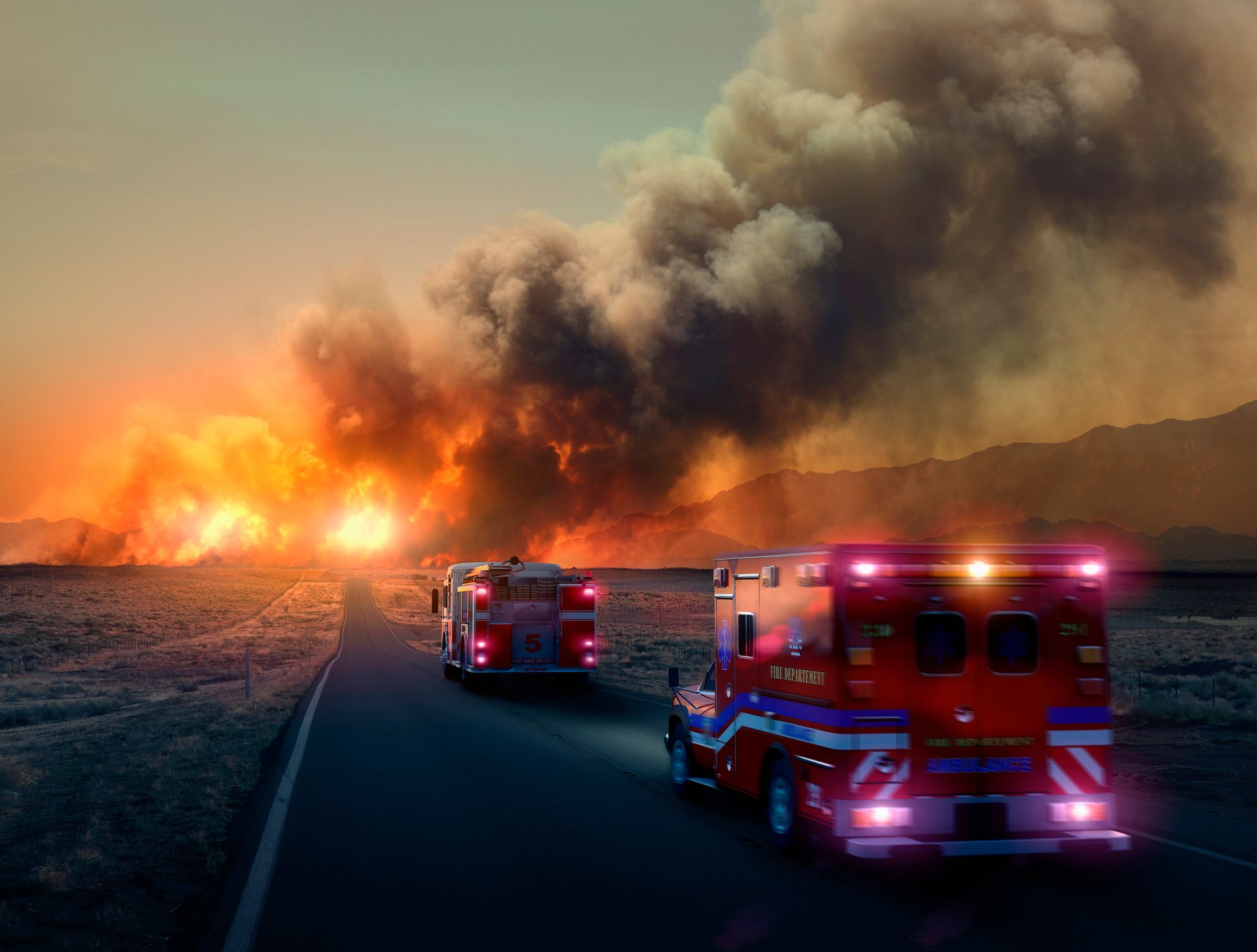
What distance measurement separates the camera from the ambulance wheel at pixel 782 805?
321 inches

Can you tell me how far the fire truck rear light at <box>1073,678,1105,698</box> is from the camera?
25.5 ft

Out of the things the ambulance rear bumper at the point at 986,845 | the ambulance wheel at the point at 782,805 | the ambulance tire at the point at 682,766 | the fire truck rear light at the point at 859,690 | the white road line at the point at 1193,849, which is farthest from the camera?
the ambulance tire at the point at 682,766

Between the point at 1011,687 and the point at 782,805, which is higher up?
the point at 1011,687

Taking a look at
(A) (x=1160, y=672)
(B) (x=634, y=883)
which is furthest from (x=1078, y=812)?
(A) (x=1160, y=672)

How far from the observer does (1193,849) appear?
27.7 feet

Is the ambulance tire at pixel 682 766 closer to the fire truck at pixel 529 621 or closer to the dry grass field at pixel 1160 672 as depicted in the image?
the dry grass field at pixel 1160 672

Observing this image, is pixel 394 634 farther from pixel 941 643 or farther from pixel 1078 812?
pixel 1078 812

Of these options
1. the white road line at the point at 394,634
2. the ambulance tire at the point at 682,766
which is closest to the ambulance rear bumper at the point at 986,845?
the ambulance tire at the point at 682,766

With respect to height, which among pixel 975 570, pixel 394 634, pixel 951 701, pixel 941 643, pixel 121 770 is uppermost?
pixel 975 570

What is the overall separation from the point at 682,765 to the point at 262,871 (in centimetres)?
450

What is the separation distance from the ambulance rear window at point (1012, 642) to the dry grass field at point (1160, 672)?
157 inches

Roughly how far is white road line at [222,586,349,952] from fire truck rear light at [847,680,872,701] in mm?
4115

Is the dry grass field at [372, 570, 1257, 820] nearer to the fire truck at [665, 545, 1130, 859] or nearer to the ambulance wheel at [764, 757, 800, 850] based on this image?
the fire truck at [665, 545, 1130, 859]

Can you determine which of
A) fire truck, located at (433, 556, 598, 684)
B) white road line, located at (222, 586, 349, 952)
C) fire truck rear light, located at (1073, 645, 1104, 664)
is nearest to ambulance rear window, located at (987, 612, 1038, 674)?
fire truck rear light, located at (1073, 645, 1104, 664)
